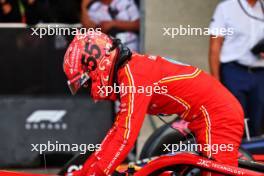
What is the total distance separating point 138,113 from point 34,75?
3.45 m

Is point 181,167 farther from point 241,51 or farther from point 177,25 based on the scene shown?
point 177,25

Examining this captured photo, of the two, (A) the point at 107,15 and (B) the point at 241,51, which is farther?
(A) the point at 107,15

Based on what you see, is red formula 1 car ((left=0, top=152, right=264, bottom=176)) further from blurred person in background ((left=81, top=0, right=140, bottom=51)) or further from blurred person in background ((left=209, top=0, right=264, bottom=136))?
blurred person in background ((left=81, top=0, right=140, bottom=51))

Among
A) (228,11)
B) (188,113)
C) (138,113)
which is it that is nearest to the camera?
(138,113)

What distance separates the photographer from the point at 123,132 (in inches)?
198

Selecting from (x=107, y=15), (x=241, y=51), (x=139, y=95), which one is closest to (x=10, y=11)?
(x=107, y=15)

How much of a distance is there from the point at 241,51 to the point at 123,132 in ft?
8.59

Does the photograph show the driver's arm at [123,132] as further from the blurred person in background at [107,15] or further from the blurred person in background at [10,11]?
the blurred person in background at [10,11]

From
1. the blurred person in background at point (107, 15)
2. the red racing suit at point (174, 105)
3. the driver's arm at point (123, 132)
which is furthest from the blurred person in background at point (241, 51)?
the driver's arm at point (123, 132)

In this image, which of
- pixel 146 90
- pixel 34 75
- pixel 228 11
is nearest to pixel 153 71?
pixel 146 90

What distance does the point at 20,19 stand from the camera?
836cm

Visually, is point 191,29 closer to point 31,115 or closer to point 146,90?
point 31,115

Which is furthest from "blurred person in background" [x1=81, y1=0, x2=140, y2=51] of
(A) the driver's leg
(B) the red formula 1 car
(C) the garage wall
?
(B) the red formula 1 car

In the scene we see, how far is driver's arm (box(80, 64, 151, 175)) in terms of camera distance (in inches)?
A: 197
